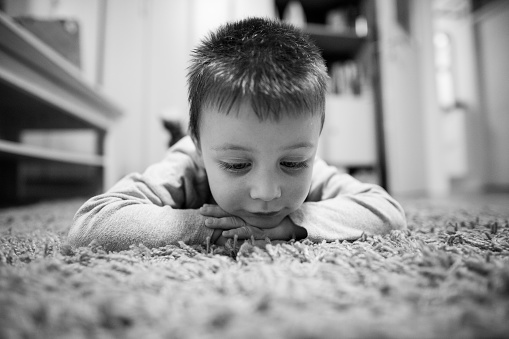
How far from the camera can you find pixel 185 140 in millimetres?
830

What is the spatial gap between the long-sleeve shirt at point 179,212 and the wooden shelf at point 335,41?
5.39ft

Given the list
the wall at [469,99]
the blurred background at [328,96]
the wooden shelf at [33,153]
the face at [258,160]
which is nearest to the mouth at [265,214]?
the face at [258,160]

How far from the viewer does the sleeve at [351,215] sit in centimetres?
55

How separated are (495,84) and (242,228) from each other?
3199mm

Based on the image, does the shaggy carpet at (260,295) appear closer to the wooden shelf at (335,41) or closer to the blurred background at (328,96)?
the blurred background at (328,96)

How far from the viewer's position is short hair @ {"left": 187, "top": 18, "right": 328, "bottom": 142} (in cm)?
49

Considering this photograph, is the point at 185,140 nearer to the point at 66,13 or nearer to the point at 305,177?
the point at 305,177

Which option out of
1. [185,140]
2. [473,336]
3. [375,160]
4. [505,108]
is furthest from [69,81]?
[505,108]

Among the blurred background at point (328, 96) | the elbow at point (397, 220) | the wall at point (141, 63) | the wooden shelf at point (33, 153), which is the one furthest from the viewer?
the wall at point (141, 63)

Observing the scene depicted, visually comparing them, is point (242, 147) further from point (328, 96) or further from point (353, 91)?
point (353, 91)

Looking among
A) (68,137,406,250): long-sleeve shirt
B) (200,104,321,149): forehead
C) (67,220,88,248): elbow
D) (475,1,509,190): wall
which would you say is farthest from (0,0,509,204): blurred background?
(200,104,321,149): forehead

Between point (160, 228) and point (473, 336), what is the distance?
0.41 metres

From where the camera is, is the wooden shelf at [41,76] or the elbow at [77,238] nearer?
the elbow at [77,238]

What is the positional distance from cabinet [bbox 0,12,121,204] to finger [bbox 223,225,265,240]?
85 cm
